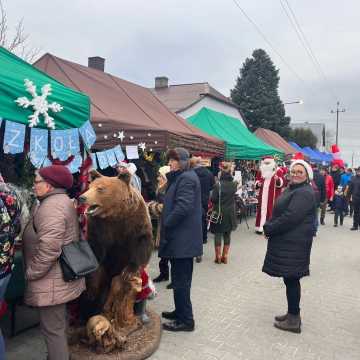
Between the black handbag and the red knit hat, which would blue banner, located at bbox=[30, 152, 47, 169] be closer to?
the red knit hat

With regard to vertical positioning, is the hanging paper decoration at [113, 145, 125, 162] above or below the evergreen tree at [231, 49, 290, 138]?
below

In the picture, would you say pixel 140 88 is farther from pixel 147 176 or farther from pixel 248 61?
pixel 248 61

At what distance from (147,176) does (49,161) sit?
4.06m

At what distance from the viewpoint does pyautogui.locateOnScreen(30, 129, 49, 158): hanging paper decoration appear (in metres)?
3.60

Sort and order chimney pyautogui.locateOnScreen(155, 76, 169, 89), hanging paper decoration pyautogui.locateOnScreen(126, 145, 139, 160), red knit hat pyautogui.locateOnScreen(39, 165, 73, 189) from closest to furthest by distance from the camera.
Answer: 1. red knit hat pyautogui.locateOnScreen(39, 165, 73, 189)
2. hanging paper decoration pyautogui.locateOnScreen(126, 145, 139, 160)
3. chimney pyautogui.locateOnScreen(155, 76, 169, 89)

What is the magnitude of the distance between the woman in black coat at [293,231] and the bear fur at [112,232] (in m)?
1.37

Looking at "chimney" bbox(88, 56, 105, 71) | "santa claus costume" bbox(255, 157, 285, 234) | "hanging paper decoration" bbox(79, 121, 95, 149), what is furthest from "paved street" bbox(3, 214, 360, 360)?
"chimney" bbox(88, 56, 105, 71)

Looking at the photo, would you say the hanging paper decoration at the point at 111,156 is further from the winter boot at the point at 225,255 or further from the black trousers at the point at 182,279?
the winter boot at the point at 225,255

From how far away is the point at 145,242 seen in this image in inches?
137

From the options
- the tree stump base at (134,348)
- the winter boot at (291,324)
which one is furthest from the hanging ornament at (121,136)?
the winter boot at (291,324)

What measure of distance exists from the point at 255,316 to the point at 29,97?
3429 millimetres

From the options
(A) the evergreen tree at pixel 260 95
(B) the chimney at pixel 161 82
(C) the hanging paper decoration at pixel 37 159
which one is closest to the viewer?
(C) the hanging paper decoration at pixel 37 159

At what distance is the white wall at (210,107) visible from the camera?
653 inches

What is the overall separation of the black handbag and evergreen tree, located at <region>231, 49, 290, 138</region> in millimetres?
31140
